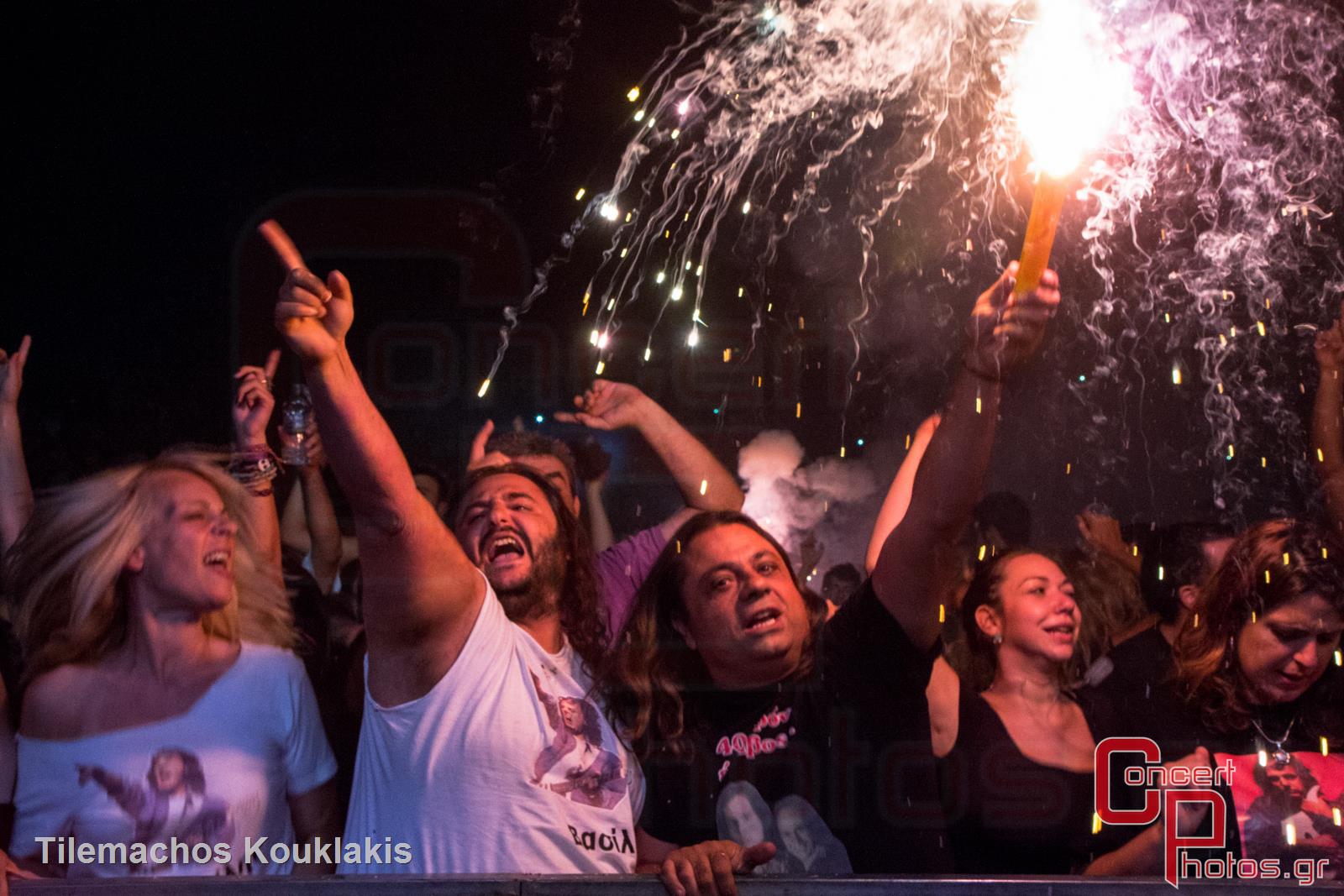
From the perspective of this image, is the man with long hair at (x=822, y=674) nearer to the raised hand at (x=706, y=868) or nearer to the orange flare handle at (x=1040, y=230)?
the orange flare handle at (x=1040, y=230)

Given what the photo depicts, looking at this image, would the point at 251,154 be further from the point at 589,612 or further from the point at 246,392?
the point at 589,612

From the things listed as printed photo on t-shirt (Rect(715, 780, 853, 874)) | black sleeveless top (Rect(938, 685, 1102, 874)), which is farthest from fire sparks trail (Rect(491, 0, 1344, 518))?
printed photo on t-shirt (Rect(715, 780, 853, 874))

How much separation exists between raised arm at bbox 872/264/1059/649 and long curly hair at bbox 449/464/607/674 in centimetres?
69

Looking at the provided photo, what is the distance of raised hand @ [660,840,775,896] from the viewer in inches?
72.8

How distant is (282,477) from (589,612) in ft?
3.07

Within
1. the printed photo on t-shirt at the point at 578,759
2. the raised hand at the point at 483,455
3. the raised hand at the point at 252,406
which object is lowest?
the printed photo on t-shirt at the point at 578,759

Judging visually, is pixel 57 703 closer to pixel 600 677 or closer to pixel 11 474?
pixel 11 474

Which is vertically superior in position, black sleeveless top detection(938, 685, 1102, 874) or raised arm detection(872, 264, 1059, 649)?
raised arm detection(872, 264, 1059, 649)

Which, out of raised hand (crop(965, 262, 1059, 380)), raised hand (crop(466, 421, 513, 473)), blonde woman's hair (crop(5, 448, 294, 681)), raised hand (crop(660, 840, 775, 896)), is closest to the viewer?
raised hand (crop(660, 840, 775, 896))

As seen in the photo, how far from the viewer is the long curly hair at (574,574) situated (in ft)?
8.32

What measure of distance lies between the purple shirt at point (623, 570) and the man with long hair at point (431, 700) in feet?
1.05

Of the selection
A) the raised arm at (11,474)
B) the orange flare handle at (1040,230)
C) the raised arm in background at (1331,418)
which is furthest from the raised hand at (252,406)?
the raised arm in background at (1331,418)

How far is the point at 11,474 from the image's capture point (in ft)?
8.88

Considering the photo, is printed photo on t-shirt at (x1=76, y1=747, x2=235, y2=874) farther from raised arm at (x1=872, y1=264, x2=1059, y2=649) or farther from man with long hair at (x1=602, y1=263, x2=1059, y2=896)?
raised arm at (x1=872, y1=264, x2=1059, y2=649)
